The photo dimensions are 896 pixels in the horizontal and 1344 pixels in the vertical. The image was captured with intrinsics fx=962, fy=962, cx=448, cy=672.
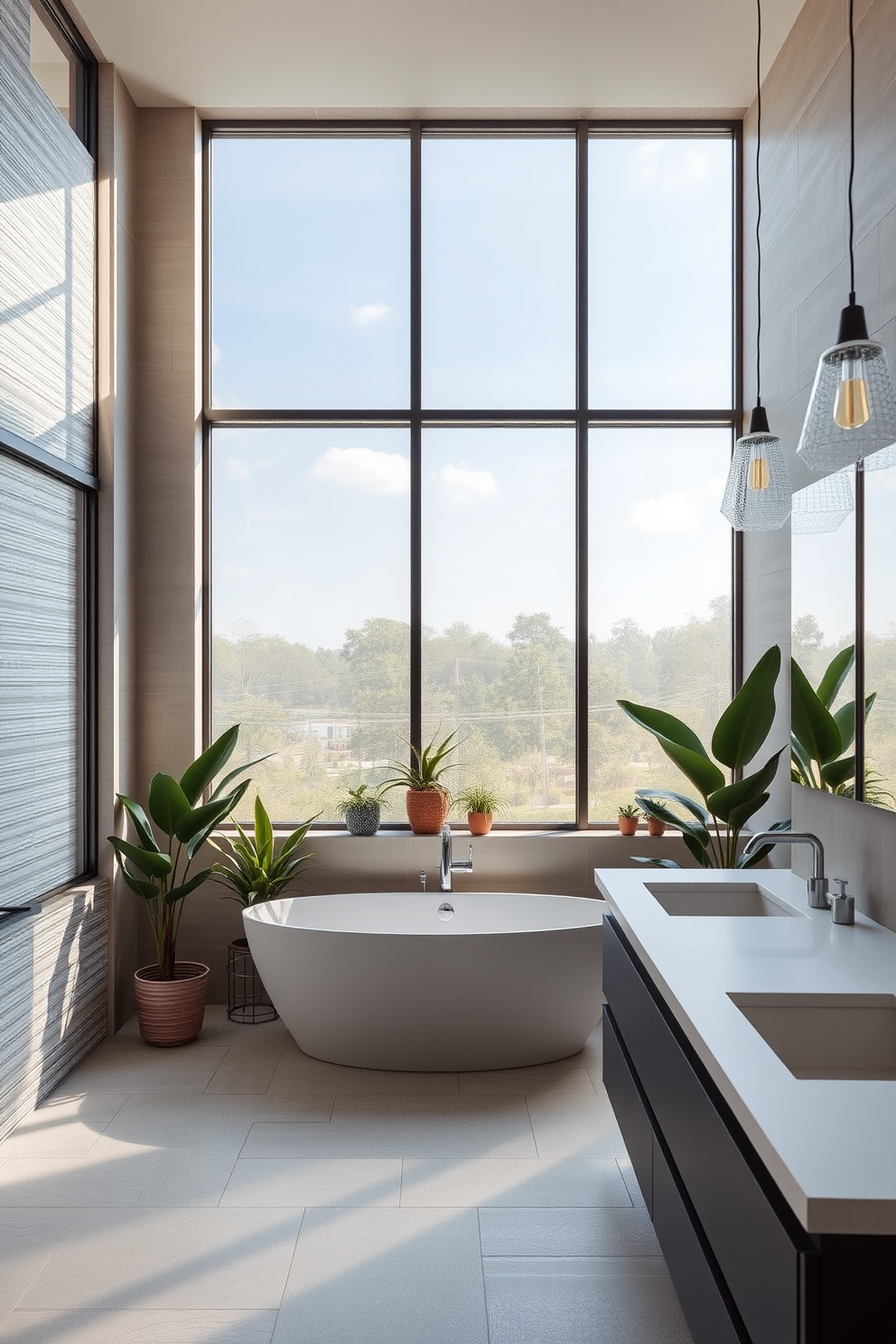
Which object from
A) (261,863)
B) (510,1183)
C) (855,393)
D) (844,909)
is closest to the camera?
(855,393)

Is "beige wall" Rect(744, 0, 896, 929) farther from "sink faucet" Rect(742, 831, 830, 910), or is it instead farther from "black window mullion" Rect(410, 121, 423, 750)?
"black window mullion" Rect(410, 121, 423, 750)

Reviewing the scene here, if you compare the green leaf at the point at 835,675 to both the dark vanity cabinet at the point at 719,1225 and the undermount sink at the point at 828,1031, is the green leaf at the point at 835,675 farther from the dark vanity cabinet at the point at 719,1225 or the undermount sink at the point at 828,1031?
the undermount sink at the point at 828,1031

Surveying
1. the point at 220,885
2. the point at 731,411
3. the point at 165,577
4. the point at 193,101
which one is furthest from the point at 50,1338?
the point at 193,101

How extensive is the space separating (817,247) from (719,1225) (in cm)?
287

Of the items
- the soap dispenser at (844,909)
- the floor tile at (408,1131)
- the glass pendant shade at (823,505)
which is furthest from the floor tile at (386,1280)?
the glass pendant shade at (823,505)

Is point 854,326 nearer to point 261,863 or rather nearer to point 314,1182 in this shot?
point 314,1182

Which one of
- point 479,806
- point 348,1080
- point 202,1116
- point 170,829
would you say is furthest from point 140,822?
point 479,806

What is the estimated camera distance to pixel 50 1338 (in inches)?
78.3

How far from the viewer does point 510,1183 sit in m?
2.60

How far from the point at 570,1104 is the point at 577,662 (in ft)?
5.91

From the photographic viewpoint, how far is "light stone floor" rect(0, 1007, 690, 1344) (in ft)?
6.76

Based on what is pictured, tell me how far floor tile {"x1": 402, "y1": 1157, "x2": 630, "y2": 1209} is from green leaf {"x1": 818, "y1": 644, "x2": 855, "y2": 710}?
1410 mm

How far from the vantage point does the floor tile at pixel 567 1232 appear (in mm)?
2295

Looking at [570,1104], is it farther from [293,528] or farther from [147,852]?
[293,528]
